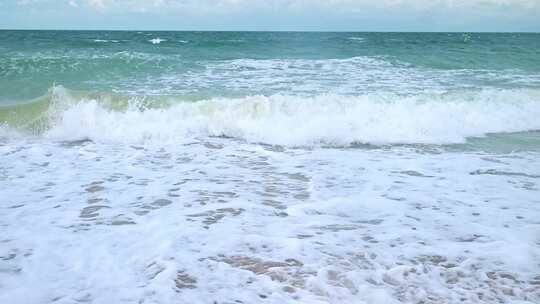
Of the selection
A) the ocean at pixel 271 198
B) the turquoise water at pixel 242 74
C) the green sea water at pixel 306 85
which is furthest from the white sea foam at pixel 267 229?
the turquoise water at pixel 242 74

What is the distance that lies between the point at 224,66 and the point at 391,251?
1566cm

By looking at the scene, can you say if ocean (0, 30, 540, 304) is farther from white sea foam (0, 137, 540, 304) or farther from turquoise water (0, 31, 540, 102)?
turquoise water (0, 31, 540, 102)

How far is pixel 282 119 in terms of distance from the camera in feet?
30.9

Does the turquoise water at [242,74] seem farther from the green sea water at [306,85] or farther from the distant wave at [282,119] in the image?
the distant wave at [282,119]

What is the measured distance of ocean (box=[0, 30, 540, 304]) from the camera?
3412mm

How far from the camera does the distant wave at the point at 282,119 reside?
8438 millimetres

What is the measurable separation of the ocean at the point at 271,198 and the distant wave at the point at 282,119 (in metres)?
0.04

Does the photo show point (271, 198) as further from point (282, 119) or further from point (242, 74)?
point (242, 74)

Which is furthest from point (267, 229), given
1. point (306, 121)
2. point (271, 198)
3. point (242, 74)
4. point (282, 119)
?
point (242, 74)

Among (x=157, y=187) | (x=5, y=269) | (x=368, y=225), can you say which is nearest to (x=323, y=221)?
(x=368, y=225)

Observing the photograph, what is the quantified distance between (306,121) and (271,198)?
13.4ft

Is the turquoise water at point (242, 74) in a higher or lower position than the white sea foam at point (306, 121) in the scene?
higher

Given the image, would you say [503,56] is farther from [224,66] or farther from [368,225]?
[368,225]

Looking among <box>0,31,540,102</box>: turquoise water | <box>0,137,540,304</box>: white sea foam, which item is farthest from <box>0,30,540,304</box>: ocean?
<box>0,31,540,102</box>: turquoise water
